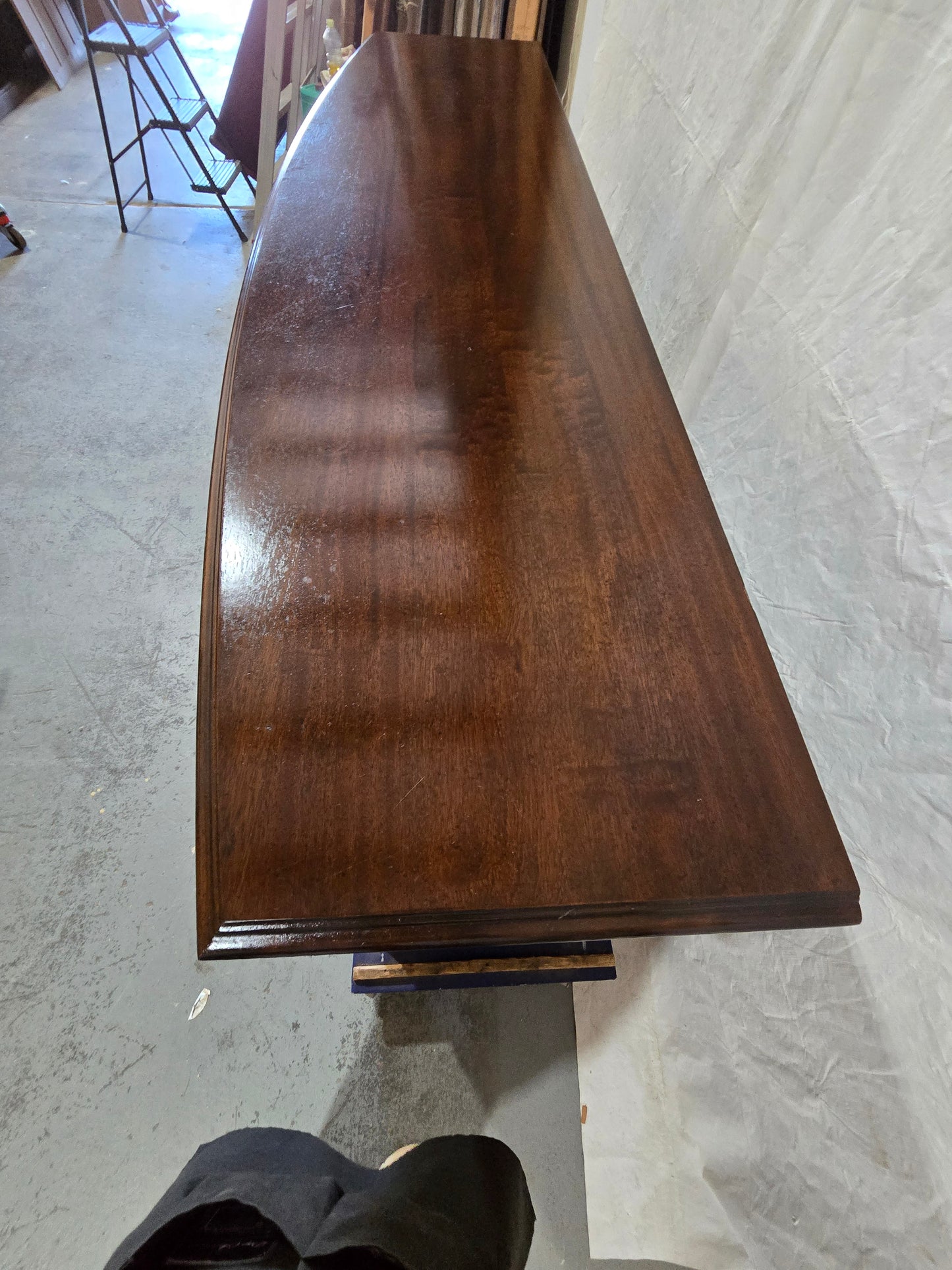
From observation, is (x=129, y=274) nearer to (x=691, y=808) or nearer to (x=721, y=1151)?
(x=691, y=808)

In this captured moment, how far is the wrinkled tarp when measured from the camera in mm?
597

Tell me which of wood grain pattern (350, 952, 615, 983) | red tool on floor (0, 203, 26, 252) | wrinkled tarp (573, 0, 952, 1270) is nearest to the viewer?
wrinkled tarp (573, 0, 952, 1270)

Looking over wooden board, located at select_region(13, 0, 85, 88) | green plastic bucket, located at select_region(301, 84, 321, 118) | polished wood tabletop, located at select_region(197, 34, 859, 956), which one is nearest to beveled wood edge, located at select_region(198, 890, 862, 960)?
polished wood tabletop, located at select_region(197, 34, 859, 956)

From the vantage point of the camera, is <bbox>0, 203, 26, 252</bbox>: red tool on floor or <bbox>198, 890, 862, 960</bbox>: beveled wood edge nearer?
<bbox>198, 890, 862, 960</bbox>: beveled wood edge

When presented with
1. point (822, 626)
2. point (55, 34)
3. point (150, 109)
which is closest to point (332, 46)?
point (150, 109)

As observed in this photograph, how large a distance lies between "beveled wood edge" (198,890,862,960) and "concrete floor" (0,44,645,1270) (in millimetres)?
820

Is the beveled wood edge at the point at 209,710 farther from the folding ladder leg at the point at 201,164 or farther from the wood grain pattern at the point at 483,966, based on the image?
the folding ladder leg at the point at 201,164

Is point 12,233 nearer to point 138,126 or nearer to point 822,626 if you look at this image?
point 138,126

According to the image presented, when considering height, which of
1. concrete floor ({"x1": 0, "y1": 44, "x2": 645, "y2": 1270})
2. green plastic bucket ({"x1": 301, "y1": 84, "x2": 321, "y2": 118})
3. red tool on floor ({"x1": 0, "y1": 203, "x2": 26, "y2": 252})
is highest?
green plastic bucket ({"x1": 301, "y1": 84, "x2": 321, "y2": 118})

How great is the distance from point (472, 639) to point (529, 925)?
224 mm

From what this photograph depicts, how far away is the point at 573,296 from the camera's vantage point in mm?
843

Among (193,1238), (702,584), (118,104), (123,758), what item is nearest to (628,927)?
(702,584)

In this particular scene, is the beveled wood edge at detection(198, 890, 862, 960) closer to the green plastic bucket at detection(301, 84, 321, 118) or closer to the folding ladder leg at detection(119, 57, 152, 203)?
the green plastic bucket at detection(301, 84, 321, 118)

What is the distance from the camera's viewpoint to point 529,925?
0.46 metres
